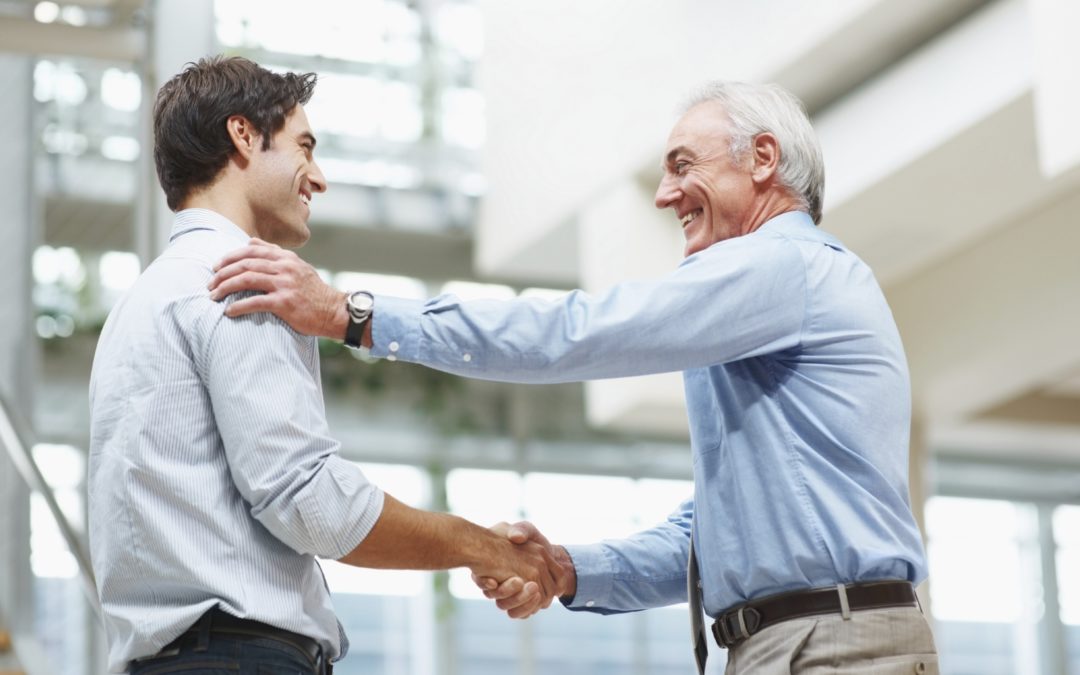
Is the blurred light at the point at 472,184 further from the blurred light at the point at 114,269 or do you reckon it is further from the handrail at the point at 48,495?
the handrail at the point at 48,495

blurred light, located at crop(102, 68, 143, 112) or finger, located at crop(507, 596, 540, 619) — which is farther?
blurred light, located at crop(102, 68, 143, 112)

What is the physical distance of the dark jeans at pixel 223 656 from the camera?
6.71 feet

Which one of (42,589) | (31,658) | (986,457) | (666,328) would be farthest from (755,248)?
(986,457)

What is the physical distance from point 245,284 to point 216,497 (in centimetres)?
29

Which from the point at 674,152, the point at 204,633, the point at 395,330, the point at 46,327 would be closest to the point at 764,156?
the point at 674,152

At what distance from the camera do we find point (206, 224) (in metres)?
2.34

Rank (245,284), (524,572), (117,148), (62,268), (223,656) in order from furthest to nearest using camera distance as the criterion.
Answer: (62,268)
(117,148)
(524,572)
(245,284)
(223,656)

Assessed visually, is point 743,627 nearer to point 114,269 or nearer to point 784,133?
point 784,133

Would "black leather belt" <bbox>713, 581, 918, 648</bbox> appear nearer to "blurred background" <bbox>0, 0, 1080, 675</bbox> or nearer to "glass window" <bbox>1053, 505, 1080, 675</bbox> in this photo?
"blurred background" <bbox>0, 0, 1080, 675</bbox>

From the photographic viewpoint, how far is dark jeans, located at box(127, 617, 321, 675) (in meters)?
2.04

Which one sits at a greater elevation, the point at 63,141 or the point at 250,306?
the point at 63,141

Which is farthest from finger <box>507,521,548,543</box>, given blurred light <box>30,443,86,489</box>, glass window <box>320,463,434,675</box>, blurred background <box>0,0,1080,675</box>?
glass window <box>320,463,434,675</box>

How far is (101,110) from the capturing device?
9.80 metres

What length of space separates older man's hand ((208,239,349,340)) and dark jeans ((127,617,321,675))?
43 centimetres
